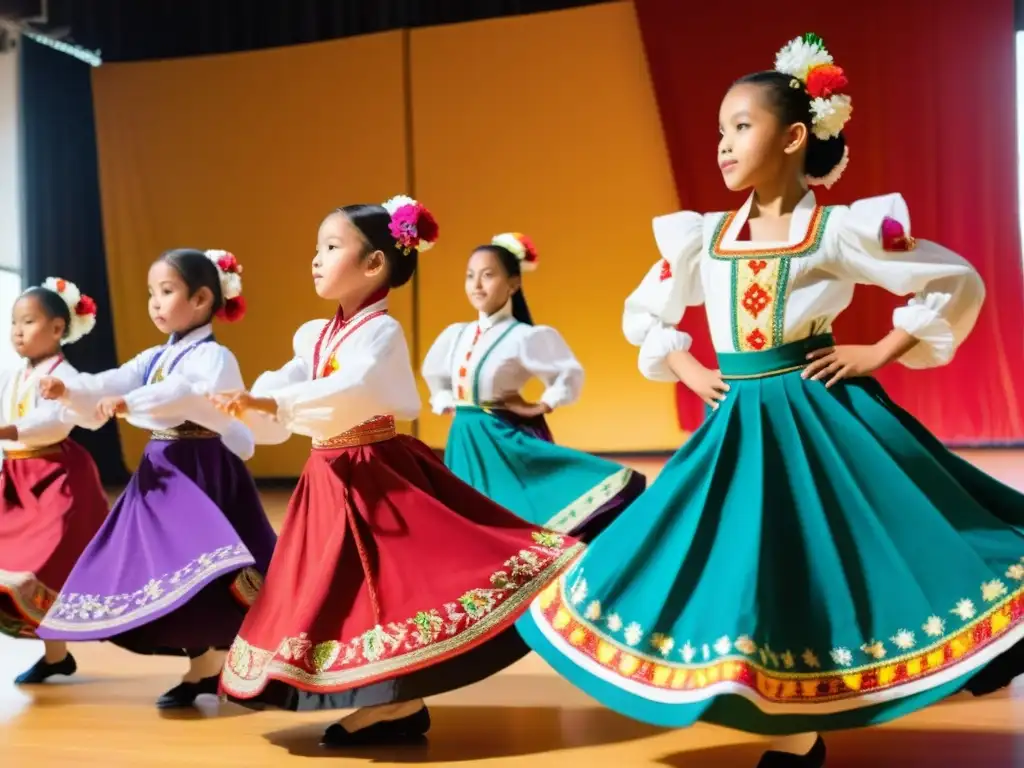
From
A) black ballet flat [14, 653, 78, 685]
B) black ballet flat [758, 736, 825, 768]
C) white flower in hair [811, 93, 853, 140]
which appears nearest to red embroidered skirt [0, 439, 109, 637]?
black ballet flat [14, 653, 78, 685]

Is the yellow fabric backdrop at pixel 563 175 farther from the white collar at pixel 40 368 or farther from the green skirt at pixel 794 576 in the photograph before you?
the green skirt at pixel 794 576

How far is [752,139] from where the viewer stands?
2.10 meters

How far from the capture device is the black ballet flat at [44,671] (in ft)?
9.75

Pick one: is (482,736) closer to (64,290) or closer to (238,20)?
(64,290)

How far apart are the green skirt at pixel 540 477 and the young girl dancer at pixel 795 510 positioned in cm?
152

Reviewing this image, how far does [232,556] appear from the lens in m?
2.55

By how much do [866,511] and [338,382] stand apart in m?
0.95

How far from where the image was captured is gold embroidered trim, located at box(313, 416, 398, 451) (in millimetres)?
2312

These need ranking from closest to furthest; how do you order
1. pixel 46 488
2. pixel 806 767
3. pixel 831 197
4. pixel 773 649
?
1. pixel 773 649
2. pixel 806 767
3. pixel 46 488
4. pixel 831 197

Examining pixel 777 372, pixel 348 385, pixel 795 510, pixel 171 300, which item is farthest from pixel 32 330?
pixel 795 510

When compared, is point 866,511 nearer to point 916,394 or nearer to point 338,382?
point 338,382

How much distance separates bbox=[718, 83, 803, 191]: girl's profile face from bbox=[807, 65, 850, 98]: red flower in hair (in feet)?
0.24

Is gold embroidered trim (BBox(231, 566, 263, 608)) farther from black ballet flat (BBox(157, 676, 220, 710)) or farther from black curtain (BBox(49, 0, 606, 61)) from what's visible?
black curtain (BBox(49, 0, 606, 61))

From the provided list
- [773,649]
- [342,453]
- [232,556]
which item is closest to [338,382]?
[342,453]
